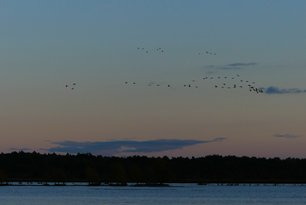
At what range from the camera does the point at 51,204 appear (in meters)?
155

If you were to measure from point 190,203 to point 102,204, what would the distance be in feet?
51.4

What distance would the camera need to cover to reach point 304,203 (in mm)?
167000

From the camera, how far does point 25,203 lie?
517ft

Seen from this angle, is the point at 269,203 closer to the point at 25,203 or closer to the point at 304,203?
the point at 304,203

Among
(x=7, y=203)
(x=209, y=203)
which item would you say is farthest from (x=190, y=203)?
(x=7, y=203)

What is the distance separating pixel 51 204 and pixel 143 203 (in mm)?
14839

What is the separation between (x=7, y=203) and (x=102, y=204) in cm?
1355

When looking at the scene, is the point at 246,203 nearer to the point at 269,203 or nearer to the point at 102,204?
the point at 269,203

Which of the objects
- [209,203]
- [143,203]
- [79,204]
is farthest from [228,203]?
[79,204]

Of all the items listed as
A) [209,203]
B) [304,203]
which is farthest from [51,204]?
[304,203]

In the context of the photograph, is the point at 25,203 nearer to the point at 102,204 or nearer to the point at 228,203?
the point at 102,204

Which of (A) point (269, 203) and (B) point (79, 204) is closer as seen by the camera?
(B) point (79, 204)

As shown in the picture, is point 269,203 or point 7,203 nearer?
point 7,203

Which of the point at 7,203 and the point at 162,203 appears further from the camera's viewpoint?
the point at 162,203
